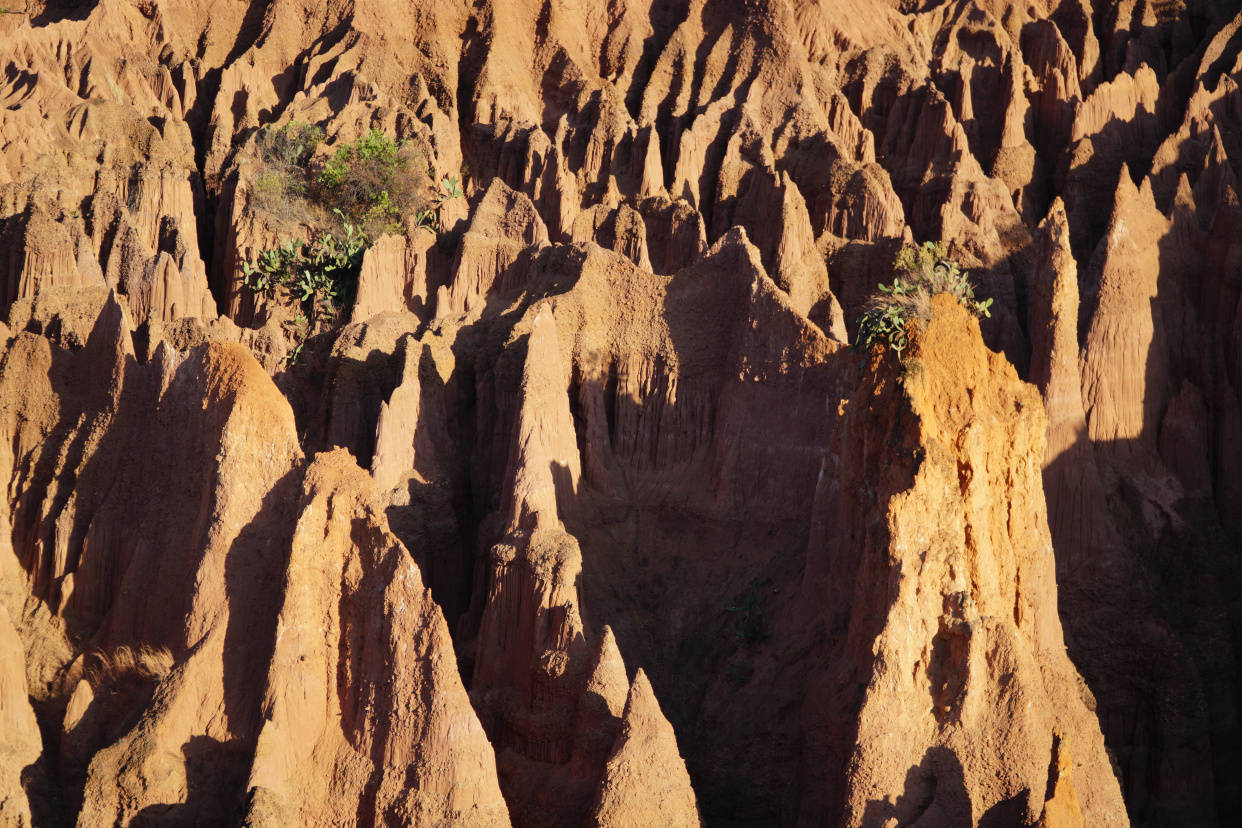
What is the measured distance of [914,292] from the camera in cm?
2833

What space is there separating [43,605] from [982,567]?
12282mm

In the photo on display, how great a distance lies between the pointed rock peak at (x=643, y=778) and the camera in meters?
17.8

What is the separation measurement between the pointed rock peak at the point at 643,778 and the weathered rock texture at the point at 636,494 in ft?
0.15

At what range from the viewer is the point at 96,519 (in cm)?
2203

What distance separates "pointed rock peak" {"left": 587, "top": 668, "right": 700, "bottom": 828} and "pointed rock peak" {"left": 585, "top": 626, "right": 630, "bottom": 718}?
1.03 metres

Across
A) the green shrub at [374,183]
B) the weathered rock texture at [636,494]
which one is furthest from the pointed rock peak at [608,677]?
the green shrub at [374,183]

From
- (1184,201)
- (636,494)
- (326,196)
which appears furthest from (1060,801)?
(326,196)

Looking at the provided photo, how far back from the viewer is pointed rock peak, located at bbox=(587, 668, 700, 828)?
17.8 meters

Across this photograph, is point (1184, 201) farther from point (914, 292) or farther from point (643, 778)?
point (643, 778)

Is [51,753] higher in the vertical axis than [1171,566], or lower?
lower

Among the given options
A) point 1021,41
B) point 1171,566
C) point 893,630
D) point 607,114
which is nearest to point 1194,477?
point 1171,566

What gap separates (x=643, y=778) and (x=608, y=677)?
1.86 m

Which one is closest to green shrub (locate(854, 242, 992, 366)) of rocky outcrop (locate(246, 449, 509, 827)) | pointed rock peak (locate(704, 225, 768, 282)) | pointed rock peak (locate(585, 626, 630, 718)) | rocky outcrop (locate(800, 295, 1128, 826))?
pointed rock peak (locate(704, 225, 768, 282))

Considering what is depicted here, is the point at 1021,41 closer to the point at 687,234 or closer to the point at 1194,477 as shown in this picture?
the point at 687,234
